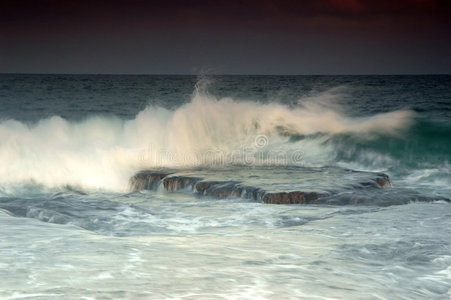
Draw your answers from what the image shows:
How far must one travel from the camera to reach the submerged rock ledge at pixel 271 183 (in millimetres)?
9500

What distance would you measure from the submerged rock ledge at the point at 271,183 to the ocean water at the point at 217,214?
0.08m

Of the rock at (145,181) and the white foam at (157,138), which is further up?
the white foam at (157,138)

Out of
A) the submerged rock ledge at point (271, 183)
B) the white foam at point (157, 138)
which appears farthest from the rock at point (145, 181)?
the white foam at point (157, 138)

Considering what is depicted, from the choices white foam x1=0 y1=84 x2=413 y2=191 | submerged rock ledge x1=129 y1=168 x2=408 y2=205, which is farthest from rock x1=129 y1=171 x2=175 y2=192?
white foam x1=0 y1=84 x2=413 y2=191

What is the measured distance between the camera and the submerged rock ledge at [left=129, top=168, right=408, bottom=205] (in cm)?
950

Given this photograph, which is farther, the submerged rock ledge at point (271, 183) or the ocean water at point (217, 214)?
the submerged rock ledge at point (271, 183)

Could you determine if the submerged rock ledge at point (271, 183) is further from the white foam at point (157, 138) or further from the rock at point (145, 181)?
the white foam at point (157, 138)

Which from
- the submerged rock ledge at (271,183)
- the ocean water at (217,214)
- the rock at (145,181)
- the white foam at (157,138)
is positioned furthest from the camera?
the white foam at (157,138)

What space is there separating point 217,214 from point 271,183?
2.32m

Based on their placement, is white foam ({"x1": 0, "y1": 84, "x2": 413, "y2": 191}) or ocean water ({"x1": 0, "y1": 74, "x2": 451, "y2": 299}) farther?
white foam ({"x1": 0, "y1": 84, "x2": 413, "y2": 191})

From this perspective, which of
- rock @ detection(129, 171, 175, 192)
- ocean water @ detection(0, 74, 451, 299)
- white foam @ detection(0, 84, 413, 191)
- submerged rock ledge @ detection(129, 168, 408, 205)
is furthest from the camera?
white foam @ detection(0, 84, 413, 191)

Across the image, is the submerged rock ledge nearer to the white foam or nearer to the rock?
the rock

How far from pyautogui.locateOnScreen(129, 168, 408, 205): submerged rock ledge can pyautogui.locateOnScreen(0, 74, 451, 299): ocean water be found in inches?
3.0

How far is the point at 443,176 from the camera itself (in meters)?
15.0
